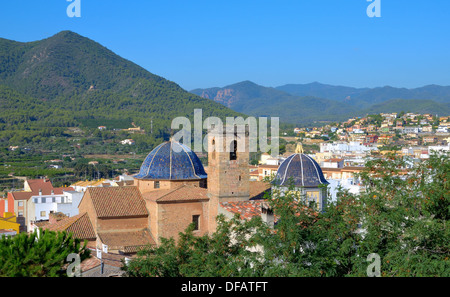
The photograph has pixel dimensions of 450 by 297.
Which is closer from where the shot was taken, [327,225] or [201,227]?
[327,225]

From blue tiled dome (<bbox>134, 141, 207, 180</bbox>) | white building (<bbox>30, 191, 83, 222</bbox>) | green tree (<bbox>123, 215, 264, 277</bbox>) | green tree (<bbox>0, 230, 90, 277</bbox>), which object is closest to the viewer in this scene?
green tree (<bbox>123, 215, 264, 277</bbox>)

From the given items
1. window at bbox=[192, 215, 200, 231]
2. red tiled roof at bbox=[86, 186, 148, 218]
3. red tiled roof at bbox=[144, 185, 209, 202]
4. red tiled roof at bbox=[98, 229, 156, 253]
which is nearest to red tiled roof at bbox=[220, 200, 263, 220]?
red tiled roof at bbox=[144, 185, 209, 202]

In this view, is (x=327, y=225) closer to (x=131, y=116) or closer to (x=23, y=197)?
(x=23, y=197)

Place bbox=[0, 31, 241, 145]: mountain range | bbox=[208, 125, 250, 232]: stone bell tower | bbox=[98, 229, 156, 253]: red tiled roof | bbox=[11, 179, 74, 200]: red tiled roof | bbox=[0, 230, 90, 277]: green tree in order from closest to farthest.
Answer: bbox=[0, 230, 90, 277]: green tree, bbox=[98, 229, 156, 253]: red tiled roof, bbox=[208, 125, 250, 232]: stone bell tower, bbox=[11, 179, 74, 200]: red tiled roof, bbox=[0, 31, 241, 145]: mountain range

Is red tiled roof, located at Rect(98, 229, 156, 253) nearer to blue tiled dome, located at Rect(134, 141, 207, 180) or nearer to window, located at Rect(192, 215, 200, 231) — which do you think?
window, located at Rect(192, 215, 200, 231)

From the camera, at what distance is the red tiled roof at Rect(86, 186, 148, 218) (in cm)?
2017

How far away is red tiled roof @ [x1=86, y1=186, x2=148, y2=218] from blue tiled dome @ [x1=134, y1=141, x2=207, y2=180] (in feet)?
2.95

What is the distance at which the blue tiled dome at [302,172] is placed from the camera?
79.0ft

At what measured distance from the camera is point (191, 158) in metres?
22.2

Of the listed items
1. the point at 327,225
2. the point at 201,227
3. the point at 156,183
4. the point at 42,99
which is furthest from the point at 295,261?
the point at 42,99

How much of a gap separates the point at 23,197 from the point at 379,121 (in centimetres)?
8879

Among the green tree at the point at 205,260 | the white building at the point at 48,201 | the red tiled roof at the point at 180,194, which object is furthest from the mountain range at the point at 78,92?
the green tree at the point at 205,260

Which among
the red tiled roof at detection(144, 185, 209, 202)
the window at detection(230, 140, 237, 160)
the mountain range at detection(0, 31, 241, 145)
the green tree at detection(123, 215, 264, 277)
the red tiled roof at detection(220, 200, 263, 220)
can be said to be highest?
the mountain range at detection(0, 31, 241, 145)

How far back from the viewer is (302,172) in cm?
2439
